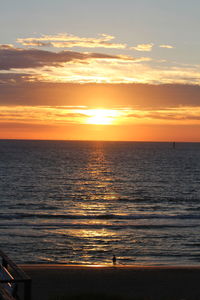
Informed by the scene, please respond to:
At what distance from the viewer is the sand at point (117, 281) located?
16.9m

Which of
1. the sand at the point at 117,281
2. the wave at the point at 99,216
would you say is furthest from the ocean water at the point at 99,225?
the sand at the point at 117,281

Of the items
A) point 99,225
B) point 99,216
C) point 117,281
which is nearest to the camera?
point 117,281

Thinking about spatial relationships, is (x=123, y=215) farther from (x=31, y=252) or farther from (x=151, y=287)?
(x=151, y=287)

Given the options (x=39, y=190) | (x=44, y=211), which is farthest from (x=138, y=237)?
(x=39, y=190)

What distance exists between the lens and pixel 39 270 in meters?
20.4

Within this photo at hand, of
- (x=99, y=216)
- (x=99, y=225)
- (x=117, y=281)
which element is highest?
(x=99, y=216)

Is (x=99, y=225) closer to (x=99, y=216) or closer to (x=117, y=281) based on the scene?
(x=99, y=216)

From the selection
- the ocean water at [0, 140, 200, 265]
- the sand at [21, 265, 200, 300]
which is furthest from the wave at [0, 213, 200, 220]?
the sand at [21, 265, 200, 300]

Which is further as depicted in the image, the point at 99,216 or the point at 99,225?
the point at 99,216

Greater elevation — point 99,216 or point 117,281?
point 99,216

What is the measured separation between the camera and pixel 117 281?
1888 centimetres

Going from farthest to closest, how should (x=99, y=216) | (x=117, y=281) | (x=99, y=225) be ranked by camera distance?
(x=99, y=216), (x=99, y=225), (x=117, y=281)

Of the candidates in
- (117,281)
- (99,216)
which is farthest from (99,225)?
(117,281)

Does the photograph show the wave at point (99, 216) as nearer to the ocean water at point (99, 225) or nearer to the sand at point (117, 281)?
the ocean water at point (99, 225)
